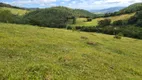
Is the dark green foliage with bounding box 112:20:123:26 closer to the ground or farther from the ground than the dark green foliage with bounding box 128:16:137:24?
closer to the ground

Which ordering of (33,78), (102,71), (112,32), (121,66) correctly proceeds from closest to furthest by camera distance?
(33,78) < (102,71) < (121,66) < (112,32)

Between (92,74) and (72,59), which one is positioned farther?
(72,59)

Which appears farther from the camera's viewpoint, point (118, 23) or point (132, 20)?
point (132, 20)

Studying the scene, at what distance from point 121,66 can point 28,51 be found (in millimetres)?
10089

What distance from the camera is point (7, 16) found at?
3863 inches

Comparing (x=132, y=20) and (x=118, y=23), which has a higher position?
(x=132, y=20)

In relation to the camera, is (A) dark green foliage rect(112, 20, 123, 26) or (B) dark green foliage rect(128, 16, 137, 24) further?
(B) dark green foliage rect(128, 16, 137, 24)

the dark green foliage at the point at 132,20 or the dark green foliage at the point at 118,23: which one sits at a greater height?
the dark green foliage at the point at 132,20

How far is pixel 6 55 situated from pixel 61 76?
666 cm

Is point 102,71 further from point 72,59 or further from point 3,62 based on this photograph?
point 3,62

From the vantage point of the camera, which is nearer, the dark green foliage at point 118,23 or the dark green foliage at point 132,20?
the dark green foliage at point 118,23

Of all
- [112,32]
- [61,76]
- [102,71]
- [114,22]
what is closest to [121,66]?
[102,71]

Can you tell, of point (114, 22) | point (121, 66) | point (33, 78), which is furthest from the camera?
point (114, 22)

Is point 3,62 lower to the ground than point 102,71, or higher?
higher
